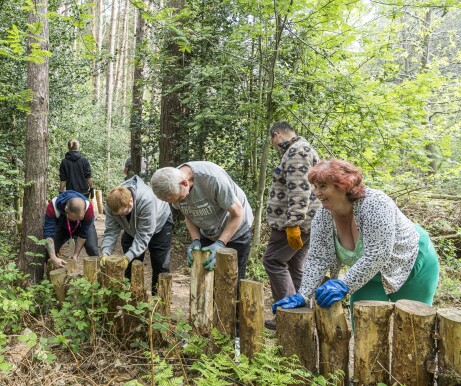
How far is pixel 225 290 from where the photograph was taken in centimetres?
289

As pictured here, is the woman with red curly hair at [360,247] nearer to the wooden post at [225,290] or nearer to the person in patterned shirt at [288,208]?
the wooden post at [225,290]

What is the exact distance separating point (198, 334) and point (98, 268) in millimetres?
1100

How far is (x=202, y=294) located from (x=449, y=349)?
1.66 meters

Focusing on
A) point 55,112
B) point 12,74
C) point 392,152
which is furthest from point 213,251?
point 55,112

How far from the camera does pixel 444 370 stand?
2.01 meters

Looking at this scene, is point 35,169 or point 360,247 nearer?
point 360,247

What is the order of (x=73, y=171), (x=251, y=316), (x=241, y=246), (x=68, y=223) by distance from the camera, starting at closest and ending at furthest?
1. (x=251, y=316)
2. (x=241, y=246)
3. (x=68, y=223)
4. (x=73, y=171)

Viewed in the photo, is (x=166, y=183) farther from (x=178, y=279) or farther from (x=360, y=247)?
(x=178, y=279)

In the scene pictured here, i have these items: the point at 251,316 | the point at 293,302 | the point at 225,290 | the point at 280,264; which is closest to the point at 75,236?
the point at 280,264

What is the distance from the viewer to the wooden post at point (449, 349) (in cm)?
196

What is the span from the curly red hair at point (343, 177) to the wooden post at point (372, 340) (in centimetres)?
63

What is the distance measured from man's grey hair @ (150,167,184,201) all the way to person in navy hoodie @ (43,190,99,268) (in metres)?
1.81

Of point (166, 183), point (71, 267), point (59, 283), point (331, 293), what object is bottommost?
point (59, 283)

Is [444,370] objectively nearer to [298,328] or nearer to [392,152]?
[298,328]
